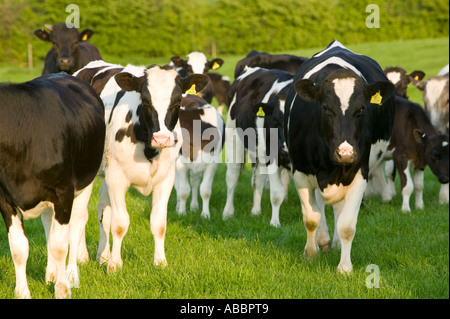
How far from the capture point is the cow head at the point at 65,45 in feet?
36.1

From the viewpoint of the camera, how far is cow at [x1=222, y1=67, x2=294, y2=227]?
28.5 feet

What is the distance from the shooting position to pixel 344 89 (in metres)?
5.76

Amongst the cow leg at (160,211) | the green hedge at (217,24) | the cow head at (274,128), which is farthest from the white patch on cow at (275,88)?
the green hedge at (217,24)

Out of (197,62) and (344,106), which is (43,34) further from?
(344,106)

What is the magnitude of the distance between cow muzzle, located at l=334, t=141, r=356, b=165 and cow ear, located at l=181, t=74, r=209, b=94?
165 cm

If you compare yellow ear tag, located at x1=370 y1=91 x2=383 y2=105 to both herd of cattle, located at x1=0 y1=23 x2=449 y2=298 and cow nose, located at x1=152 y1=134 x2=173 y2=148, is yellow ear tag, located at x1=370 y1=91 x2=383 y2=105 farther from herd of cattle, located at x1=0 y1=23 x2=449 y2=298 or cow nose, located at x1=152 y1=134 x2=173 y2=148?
cow nose, located at x1=152 y1=134 x2=173 y2=148

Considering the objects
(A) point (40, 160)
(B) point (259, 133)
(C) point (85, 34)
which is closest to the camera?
(A) point (40, 160)

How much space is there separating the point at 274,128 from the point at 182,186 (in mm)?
1643

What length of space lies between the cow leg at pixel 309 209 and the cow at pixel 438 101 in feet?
23.5

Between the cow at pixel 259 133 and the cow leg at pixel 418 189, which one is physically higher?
the cow at pixel 259 133

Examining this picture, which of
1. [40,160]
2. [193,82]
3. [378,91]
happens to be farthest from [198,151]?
[40,160]

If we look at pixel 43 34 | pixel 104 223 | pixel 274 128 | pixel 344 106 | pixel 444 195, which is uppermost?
pixel 43 34

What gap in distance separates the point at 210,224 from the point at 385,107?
2.77 meters

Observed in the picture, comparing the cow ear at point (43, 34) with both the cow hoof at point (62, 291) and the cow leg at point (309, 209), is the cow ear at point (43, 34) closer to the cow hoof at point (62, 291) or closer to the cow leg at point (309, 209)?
the cow leg at point (309, 209)
